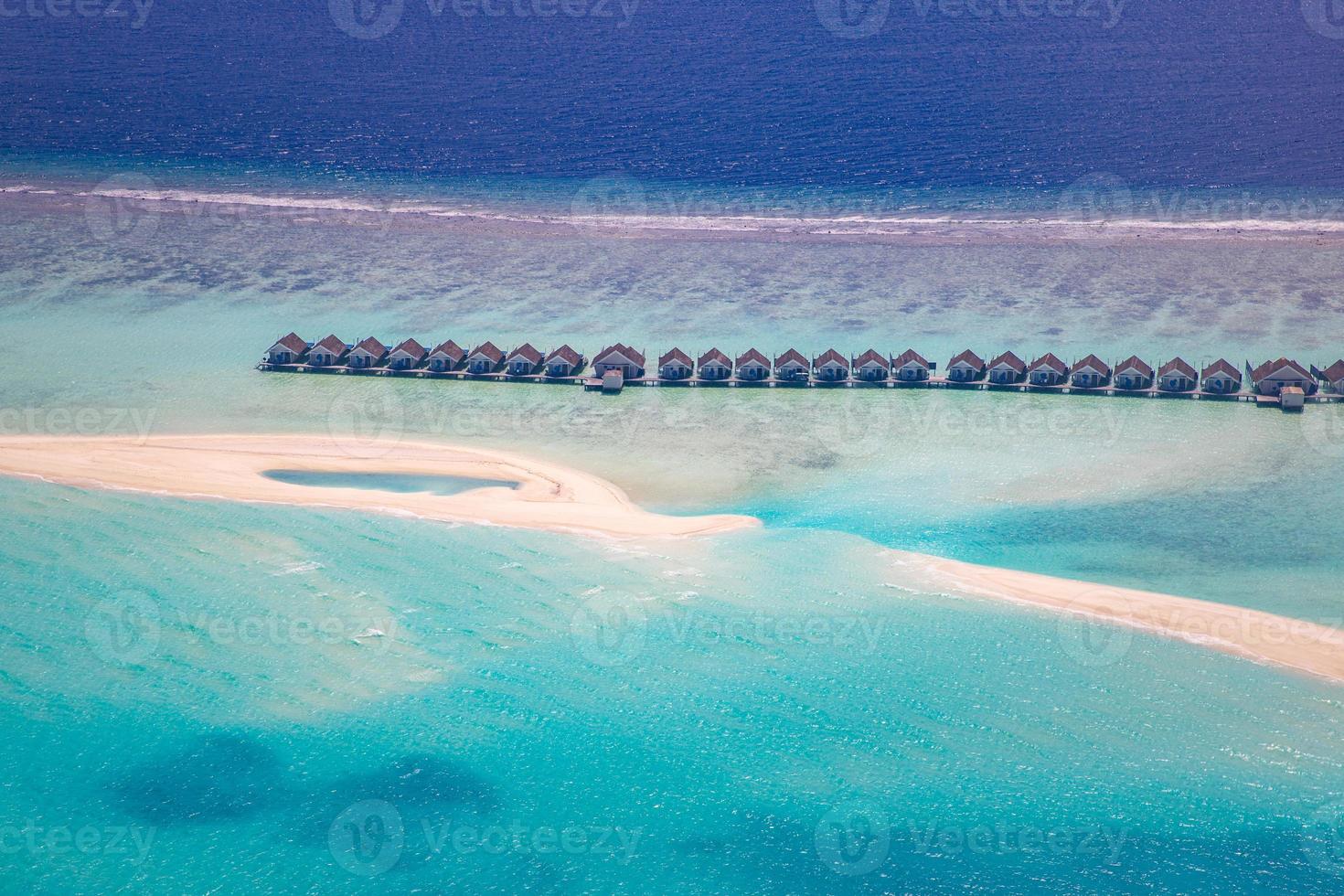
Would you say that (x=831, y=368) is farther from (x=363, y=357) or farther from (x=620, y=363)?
(x=363, y=357)

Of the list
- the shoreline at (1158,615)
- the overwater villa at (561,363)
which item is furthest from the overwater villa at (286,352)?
the shoreline at (1158,615)

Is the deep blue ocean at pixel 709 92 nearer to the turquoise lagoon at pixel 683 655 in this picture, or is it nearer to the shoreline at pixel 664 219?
the shoreline at pixel 664 219

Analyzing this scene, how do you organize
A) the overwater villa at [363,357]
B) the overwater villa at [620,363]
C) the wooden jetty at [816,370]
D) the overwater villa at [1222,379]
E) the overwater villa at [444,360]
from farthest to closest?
the overwater villa at [363,357] < the overwater villa at [444,360] < the overwater villa at [620,363] < the wooden jetty at [816,370] < the overwater villa at [1222,379]

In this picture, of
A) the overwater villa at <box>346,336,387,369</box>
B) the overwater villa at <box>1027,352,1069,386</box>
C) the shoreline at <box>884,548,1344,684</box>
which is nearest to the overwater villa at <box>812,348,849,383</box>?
the overwater villa at <box>1027,352,1069,386</box>

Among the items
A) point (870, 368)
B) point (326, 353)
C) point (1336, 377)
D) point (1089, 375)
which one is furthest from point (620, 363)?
point (1336, 377)

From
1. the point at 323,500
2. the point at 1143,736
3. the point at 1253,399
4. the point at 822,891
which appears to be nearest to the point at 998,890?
the point at 822,891

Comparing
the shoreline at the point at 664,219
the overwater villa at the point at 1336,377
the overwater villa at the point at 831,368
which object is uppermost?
the shoreline at the point at 664,219
